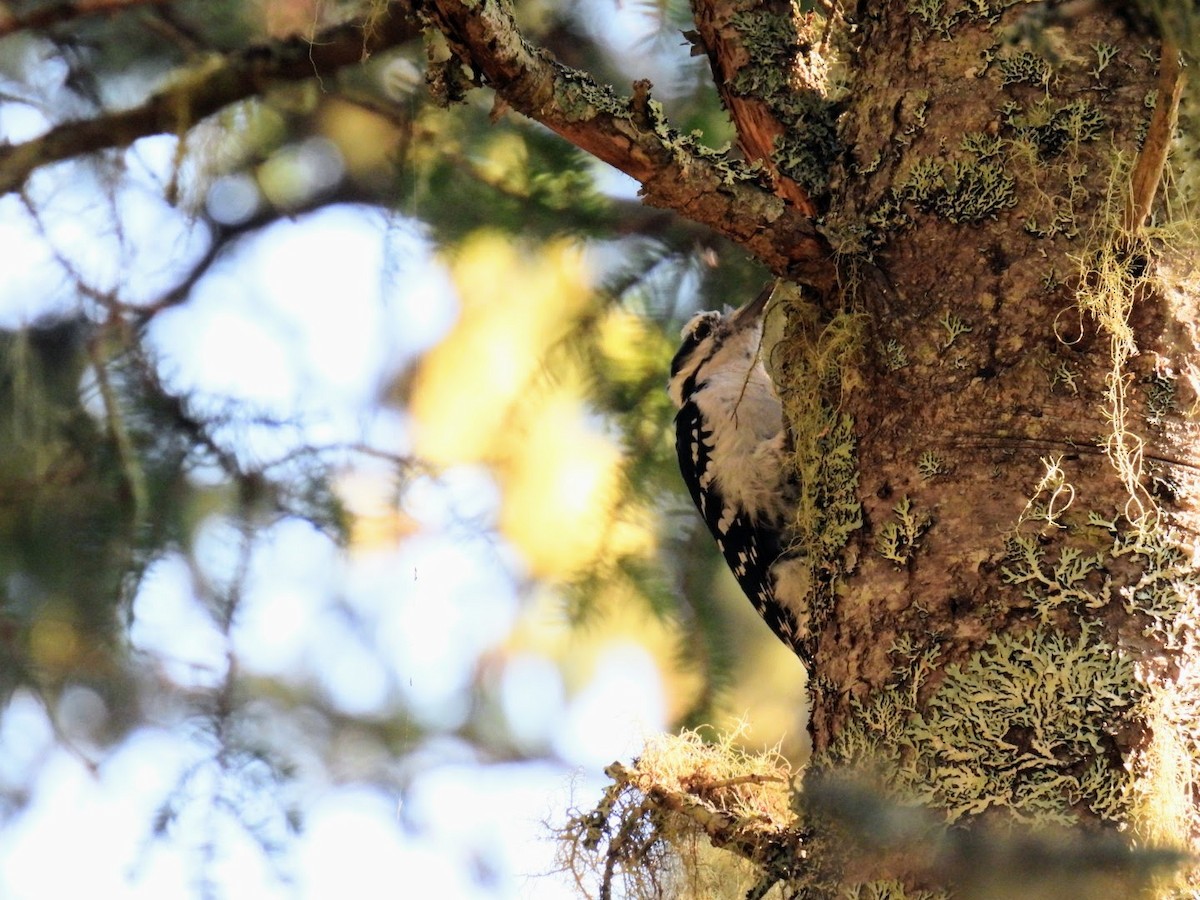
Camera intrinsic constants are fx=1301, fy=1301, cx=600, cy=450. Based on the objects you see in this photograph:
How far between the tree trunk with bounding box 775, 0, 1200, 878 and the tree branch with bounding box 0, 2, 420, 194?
118 cm

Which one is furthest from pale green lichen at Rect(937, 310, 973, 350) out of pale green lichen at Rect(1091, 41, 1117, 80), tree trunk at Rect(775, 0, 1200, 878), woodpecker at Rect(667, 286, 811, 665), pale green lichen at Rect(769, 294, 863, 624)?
woodpecker at Rect(667, 286, 811, 665)

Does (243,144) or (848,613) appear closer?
(848,613)

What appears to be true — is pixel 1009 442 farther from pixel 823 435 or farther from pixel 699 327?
pixel 699 327

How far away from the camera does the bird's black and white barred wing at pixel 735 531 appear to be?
8.50 ft

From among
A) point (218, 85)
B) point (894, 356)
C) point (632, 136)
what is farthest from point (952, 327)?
point (218, 85)

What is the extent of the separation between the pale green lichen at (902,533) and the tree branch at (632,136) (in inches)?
13.8

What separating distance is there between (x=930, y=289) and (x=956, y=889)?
0.71m

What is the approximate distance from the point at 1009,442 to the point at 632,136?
57 centimetres

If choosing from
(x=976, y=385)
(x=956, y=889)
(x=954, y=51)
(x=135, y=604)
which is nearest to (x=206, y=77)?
(x=135, y=604)

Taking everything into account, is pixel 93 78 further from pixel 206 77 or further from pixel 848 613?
pixel 848 613

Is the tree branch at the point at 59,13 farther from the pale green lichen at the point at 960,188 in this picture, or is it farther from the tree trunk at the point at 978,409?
the pale green lichen at the point at 960,188

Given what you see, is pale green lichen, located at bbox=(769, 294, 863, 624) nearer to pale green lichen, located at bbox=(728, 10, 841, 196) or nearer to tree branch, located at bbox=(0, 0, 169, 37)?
pale green lichen, located at bbox=(728, 10, 841, 196)

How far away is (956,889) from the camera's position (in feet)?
4.31

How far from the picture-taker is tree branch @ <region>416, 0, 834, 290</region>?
1.46m
